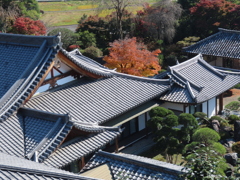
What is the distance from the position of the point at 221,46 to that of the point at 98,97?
53.7ft

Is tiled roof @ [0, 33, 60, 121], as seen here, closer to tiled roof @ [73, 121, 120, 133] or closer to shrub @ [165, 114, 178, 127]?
tiled roof @ [73, 121, 120, 133]

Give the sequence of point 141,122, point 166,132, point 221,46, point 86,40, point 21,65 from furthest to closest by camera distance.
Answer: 1. point 86,40
2. point 221,46
3. point 141,122
4. point 166,132
5. point 21,65

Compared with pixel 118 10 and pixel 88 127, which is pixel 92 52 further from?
pixel 88 127

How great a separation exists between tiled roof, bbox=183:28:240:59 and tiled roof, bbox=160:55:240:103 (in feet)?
20.1

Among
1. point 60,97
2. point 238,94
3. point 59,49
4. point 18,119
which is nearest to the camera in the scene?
point 18,119

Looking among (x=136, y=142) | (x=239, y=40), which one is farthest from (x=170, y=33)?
(x=136, y=142)

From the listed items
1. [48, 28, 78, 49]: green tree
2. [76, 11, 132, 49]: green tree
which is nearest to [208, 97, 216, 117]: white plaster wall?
[48, 28, 78, 49]: green tree

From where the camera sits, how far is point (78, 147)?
15.1m

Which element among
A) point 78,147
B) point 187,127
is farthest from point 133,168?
point 187,127

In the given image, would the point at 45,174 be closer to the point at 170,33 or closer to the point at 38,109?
the point at 38,109

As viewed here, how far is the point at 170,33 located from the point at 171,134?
2168cm

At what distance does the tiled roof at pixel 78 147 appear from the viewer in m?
14.2

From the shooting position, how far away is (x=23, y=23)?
3581 cm

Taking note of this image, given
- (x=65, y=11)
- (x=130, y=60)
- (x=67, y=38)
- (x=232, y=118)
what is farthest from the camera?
(x=65, y=11)
